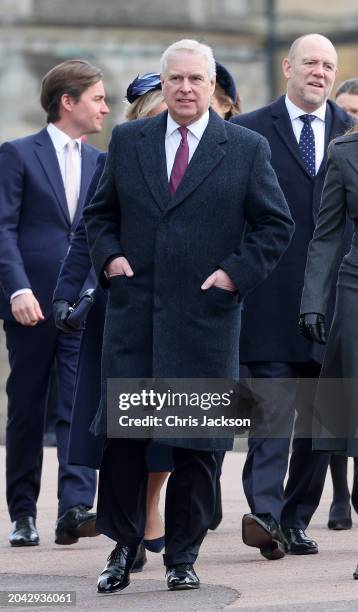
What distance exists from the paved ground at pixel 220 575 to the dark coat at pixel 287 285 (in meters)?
0.81

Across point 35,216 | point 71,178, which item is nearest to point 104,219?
point 35,216

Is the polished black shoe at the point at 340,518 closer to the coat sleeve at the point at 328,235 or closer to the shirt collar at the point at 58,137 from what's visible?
the shirt collar at the point at 58,137

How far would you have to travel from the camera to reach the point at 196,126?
24.0 ft

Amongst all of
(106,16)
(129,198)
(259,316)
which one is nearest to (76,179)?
(259,316)

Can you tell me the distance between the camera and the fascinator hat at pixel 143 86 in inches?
326

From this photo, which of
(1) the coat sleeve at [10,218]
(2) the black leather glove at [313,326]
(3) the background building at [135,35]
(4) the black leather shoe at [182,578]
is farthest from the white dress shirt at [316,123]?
(3) the background building at [135,35]

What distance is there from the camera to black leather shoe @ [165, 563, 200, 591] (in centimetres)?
720

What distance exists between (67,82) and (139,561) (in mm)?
2418

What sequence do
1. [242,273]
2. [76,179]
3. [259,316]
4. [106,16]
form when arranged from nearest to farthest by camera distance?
[242,273]
[259,316]
[76,179]
[106,16]

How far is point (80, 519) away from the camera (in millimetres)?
8836

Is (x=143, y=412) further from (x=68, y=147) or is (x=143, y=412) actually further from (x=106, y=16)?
(x=106, y=16)

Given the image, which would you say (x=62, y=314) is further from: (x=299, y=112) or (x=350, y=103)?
(x=350, y=103)

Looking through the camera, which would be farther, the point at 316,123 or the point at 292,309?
the point at 316,123

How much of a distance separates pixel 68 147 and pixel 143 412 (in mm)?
2387
